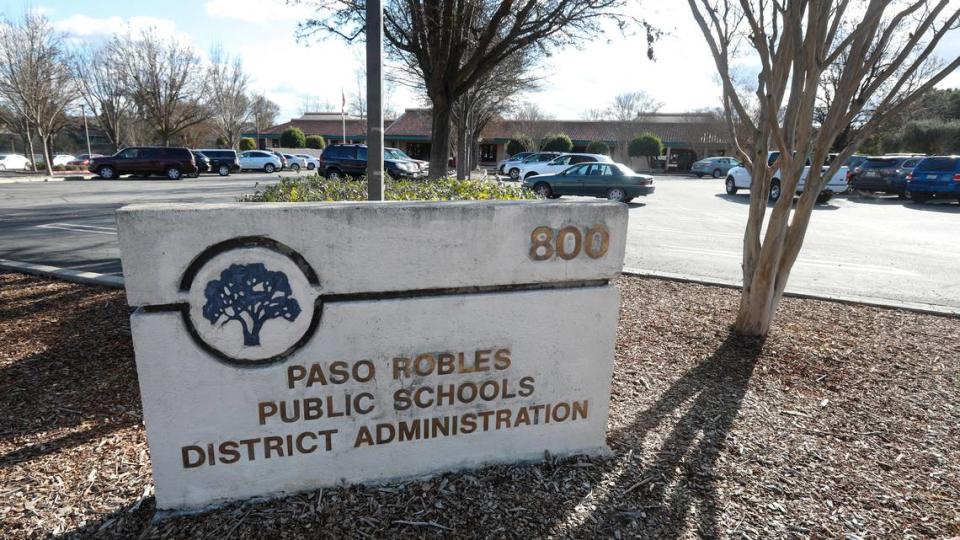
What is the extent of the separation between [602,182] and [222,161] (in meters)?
24.6

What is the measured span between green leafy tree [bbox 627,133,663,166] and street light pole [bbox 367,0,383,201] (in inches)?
1751

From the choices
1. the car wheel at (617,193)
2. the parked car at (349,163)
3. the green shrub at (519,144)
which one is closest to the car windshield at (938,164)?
the car wheel at (617,193)

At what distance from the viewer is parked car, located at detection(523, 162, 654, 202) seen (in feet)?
57.2

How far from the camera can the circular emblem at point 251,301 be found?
2.29m

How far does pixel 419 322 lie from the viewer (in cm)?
259

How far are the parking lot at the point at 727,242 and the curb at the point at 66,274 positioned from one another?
413 millimetres

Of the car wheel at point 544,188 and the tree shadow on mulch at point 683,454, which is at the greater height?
the car wheel at point 544,188

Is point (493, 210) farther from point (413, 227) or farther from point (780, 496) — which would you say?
point (780, 496)

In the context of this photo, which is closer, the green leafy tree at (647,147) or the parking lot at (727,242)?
the parking lot at (727,242)

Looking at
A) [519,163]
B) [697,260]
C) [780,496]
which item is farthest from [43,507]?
[519,163]

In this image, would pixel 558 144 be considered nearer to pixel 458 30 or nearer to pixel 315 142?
pixel 315 142

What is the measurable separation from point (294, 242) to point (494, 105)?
3450 cm

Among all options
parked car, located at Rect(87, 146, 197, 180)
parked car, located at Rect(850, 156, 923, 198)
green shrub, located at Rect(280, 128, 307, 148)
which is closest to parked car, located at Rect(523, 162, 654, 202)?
parked car, located at Rect(850, 156, 923, 198)

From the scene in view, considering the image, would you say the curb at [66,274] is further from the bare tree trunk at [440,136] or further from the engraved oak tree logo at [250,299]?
the bare tree trunk at [440,136]
